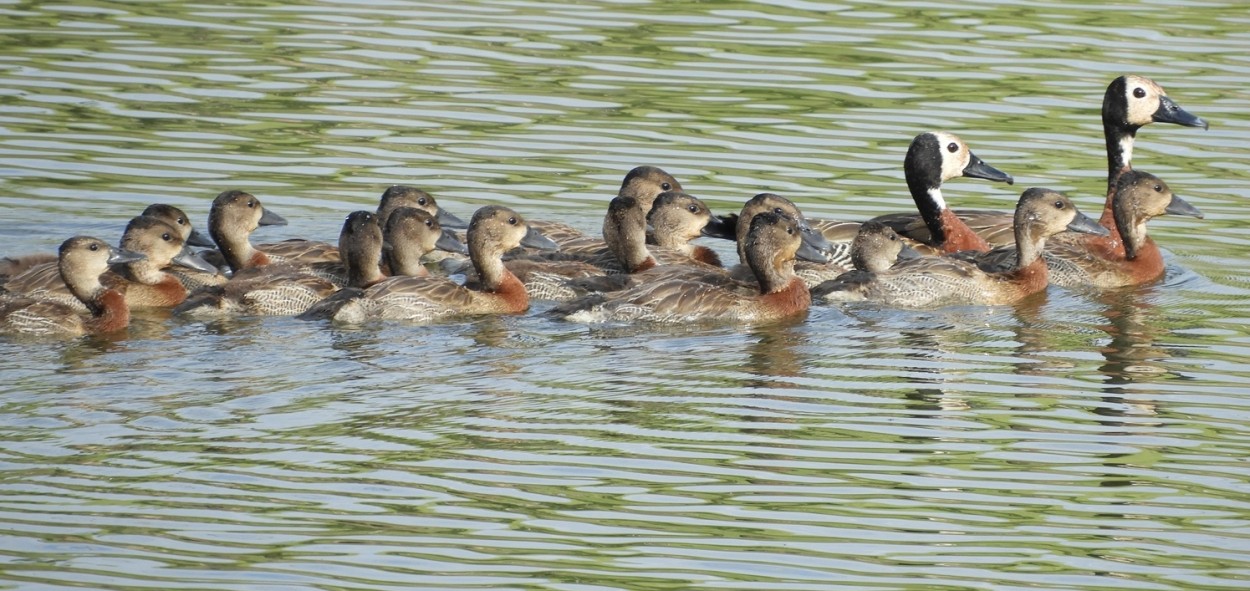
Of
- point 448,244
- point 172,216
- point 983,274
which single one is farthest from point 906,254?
point 172,216

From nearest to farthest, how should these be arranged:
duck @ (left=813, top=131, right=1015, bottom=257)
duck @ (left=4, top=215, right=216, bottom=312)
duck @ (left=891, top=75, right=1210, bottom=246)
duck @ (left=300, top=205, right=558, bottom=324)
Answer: duck @ (left=300, top=205, right=558, bottom=324) < duck @ (left=4, top=215, right=216, bottom=312) < duck @ (left=813, top=131, right=1015, bottom=257) < duck @ (left=891, top=75, right=1210, bottom=246)

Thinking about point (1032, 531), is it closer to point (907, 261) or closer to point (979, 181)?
point (907, 261)

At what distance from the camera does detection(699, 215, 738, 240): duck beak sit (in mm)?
13789

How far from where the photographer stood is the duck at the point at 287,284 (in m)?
12.2

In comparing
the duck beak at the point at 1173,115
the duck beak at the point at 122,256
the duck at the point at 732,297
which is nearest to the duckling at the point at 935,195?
the duck beak at the point at 1173,115

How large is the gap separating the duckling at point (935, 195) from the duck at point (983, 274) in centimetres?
66

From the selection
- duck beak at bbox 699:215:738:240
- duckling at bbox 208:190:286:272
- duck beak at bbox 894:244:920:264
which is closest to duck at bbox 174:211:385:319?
duckling at bbox 208:190:286:272

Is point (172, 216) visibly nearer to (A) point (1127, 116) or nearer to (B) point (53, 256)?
(B) point (53, 256)

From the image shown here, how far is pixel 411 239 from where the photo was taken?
13.2 metres

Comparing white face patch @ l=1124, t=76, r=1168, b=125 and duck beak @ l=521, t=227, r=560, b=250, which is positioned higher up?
white face patch @ l=1124, t=76, r=1168, b=125

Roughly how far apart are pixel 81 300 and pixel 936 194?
228 inches

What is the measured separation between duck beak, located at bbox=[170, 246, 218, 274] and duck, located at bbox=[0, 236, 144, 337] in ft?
2.01

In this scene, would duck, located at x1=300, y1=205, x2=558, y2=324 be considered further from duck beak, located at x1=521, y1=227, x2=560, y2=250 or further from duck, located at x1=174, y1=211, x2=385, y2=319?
duck, located at x1=174, y1=211, x2=385, y2=319

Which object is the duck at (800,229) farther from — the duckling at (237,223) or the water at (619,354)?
the duckling at (237,223)
